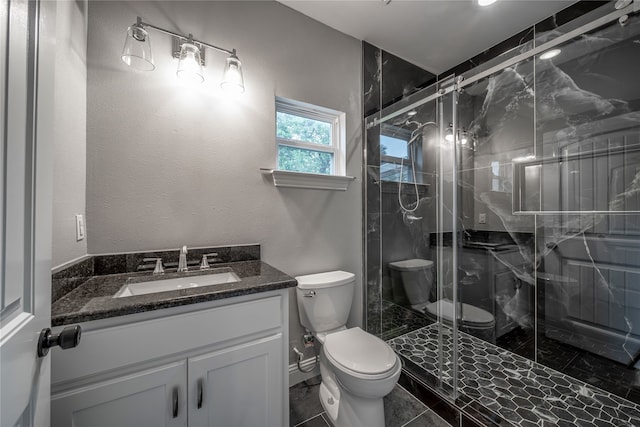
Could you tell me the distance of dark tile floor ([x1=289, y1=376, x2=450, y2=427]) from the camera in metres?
1.38

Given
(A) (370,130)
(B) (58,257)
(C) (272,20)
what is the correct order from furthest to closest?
(A) (370,130) < (C) (272,20) < (B) (58,257)

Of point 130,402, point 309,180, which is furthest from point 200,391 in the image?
point 309,180

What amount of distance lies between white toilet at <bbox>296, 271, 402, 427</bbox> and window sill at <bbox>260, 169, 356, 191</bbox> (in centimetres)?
63

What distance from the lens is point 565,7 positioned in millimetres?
1705

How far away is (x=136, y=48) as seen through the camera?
45.3 inches

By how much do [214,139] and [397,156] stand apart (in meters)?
1.42

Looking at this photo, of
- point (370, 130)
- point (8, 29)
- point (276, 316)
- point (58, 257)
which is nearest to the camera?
point (8, 29)

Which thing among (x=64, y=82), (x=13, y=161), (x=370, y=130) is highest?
(x=370, y=130)

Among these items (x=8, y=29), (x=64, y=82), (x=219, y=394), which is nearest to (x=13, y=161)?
(x=8, y=29)

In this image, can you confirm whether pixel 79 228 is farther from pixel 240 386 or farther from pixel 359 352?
pixel 359 352

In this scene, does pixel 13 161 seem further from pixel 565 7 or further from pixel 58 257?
pixel 565 7

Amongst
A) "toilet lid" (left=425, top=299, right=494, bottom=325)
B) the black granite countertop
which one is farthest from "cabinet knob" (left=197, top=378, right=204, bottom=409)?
"toilet lid" (left=425, top=299, right=494, bottom=325)

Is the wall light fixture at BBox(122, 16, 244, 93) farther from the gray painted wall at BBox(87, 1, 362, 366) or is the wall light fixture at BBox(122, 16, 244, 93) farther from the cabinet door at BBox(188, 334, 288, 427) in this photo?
the cabinet door at BBox(188, 334, 288, 427)

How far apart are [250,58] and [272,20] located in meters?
0.34
